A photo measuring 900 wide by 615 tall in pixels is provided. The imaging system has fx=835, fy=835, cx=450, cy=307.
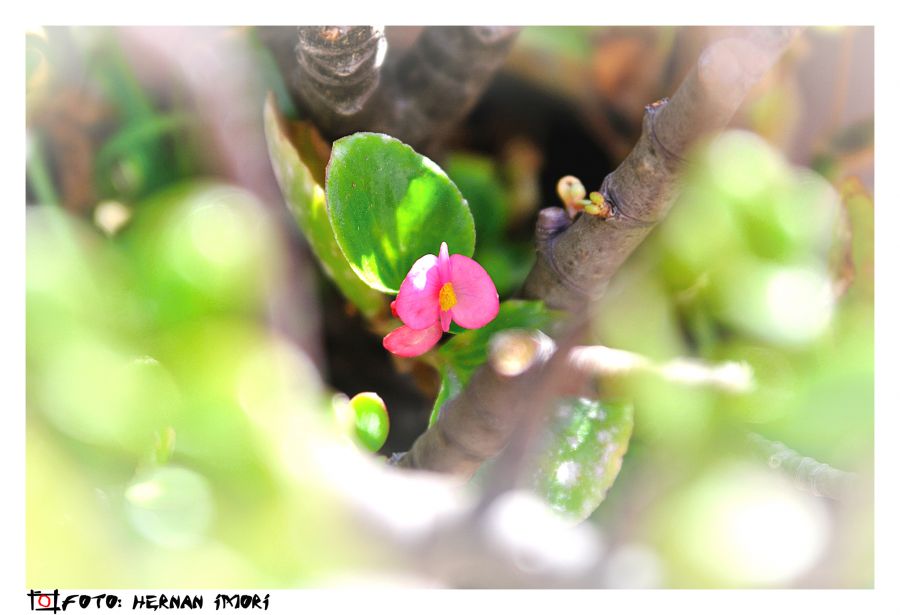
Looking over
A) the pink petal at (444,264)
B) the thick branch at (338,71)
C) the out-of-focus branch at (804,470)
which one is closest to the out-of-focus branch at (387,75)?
the thick branch at (338,71)

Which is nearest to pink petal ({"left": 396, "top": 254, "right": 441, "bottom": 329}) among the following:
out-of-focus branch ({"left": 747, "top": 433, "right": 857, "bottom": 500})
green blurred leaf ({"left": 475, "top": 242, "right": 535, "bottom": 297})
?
green blurred leaf ({"left": 475, "top": 242, "right": 535, "bottom": 297})

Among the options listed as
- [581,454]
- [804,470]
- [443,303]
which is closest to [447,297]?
[443,303]

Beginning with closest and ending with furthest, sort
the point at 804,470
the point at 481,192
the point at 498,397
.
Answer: the point at 498,397 → the point at 804,470 → the point at 481,192

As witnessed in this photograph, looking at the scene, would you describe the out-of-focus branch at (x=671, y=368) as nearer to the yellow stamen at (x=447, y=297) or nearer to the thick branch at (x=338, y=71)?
the yellow stamen at (x=447, y=297)

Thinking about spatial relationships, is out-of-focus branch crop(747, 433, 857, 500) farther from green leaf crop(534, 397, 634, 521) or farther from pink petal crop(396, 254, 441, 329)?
pink petal crop(396, 254, 441, 329)

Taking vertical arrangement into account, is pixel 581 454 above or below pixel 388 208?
below

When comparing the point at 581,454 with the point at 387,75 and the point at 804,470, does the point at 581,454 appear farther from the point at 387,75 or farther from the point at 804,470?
the point at 387,75

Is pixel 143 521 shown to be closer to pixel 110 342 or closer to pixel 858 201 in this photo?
pixel 110 342

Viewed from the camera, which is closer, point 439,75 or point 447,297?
point 447,297
